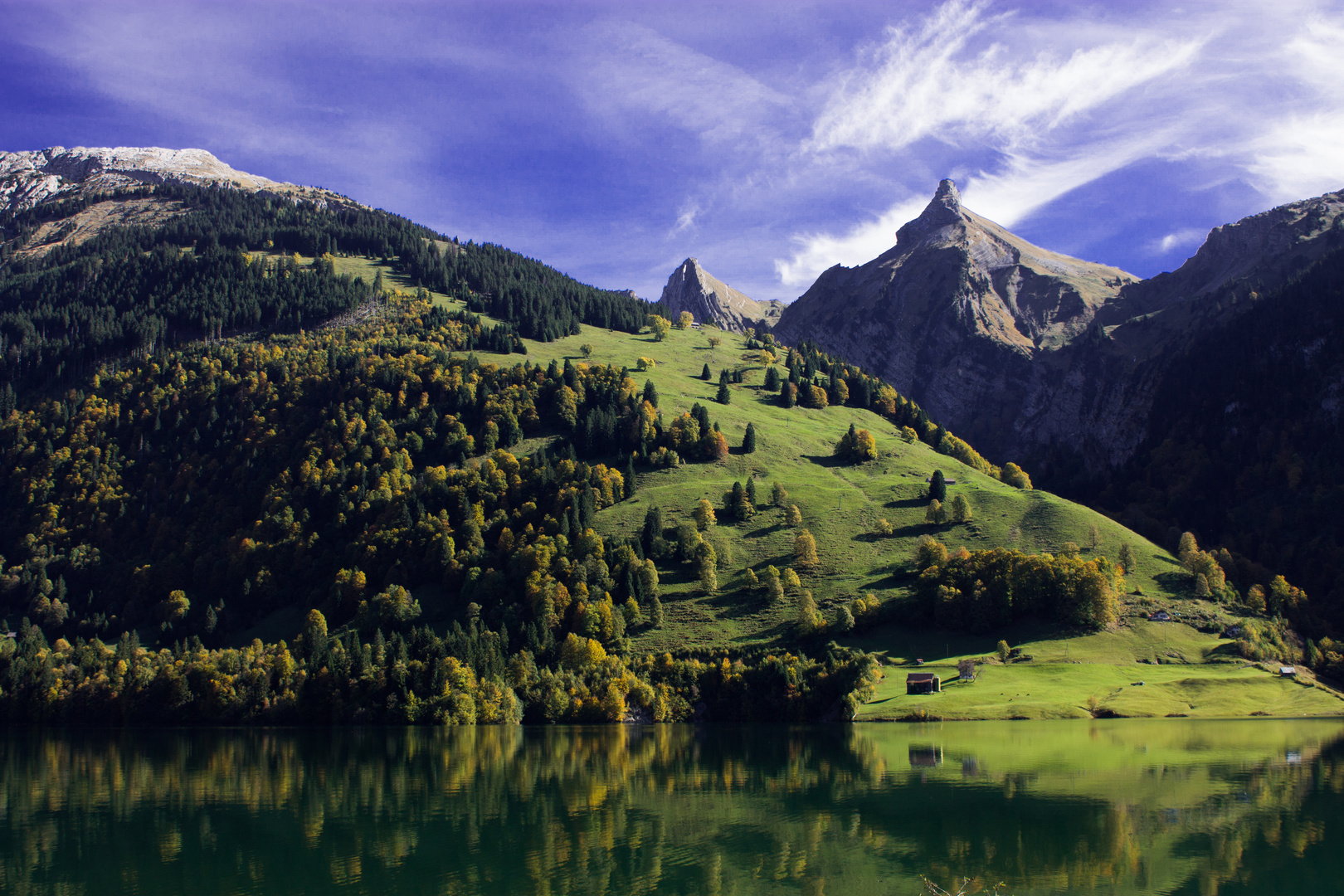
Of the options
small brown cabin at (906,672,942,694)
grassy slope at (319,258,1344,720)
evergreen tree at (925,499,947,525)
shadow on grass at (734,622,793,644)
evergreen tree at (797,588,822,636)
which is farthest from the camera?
evergreen tree at (925,499,947,525)

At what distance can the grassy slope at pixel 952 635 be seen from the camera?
390 ft

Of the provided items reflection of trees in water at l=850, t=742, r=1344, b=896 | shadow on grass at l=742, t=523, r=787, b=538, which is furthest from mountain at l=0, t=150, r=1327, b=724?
reflection of trees in water at l=850, t=742, r=1344, b=896

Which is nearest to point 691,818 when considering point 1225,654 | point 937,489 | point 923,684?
point 923,684

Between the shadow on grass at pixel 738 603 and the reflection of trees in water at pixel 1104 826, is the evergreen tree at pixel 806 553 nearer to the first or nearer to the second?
the shadow on grass at pixel 738 603

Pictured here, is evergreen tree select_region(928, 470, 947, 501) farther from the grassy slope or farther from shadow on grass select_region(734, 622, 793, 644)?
shadow on grass select_region(734, 622, 793, 644)

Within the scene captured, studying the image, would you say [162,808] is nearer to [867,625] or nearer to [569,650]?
[569,650]

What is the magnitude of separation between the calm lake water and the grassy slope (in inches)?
943

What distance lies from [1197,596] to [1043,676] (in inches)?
1754

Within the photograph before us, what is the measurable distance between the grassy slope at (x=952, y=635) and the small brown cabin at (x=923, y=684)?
164 cm

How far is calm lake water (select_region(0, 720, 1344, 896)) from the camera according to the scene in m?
44.2

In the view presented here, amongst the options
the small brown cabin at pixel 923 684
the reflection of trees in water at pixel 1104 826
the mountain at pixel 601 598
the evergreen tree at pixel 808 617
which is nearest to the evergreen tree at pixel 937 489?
the mountain at pixel 601 598

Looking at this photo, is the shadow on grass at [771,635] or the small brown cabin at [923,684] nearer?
the small brown cabin at [923,684]

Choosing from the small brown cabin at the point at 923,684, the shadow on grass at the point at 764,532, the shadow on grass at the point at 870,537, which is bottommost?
the small brown cabin at the point at 923,684

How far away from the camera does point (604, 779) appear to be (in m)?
72.1
